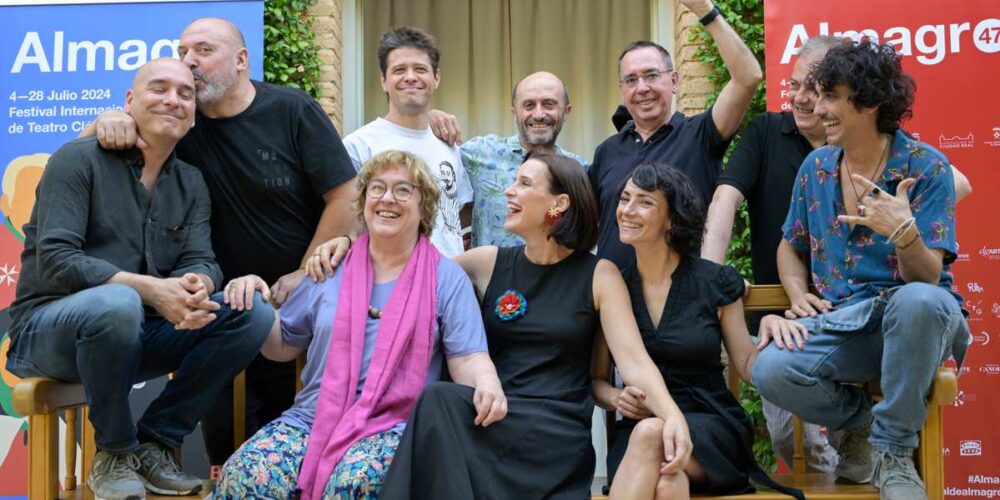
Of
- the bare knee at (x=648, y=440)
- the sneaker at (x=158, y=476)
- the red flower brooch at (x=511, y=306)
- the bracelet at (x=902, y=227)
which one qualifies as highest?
the bracelet at (x=902, y=227)

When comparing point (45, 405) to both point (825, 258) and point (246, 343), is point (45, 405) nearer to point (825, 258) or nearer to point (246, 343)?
point (246, 343)

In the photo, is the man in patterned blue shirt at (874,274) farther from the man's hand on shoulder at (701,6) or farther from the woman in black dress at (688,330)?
the man's hand on shoulder at (701,6)

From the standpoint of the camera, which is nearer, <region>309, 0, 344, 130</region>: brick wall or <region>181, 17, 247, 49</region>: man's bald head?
<region>181, 17, 247, 49</region>: man's bald head

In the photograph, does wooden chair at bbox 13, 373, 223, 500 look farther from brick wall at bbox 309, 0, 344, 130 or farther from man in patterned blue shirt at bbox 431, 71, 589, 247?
brick wall at bbox 309, 0, 344, 130

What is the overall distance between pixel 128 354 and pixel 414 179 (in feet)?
3.07

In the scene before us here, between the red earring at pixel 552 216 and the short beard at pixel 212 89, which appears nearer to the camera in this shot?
the red earring at pixel 552 216

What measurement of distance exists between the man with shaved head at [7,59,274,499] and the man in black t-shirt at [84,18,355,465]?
8.3 inches

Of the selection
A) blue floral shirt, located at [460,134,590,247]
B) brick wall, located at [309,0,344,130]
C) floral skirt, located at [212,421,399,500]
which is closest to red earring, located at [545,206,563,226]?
blue floral shirt, located at [460,134,590,247]

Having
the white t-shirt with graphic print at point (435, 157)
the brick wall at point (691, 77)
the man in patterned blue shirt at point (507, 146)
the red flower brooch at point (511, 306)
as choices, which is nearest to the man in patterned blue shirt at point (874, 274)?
the red flower brooch at point (511, 306)

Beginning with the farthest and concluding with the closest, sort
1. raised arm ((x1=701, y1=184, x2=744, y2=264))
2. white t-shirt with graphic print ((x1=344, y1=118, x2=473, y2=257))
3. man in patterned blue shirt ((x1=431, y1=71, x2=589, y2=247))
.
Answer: man in patterned blue shirt ((x1=431, y1=71, x2=589, y2=247)), white t-shirt with graphic print ((x1=344, y1=118, x2=473, y2=257)), raised arm ((x1=701, y1=184, x2=744, y2=264))

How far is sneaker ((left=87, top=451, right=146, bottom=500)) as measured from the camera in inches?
112

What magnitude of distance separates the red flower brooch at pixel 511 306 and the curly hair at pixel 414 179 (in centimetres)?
32

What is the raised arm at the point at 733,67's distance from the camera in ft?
11.7

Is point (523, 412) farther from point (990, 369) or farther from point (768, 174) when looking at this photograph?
point (990, 369)
